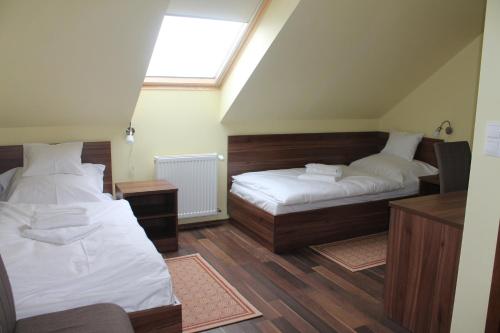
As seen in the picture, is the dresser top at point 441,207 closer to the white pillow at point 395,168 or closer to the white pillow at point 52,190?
the white pillow at point 395,168

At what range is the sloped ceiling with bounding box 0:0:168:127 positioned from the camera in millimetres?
2414

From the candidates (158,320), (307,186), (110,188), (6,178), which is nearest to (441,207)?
(307,186)

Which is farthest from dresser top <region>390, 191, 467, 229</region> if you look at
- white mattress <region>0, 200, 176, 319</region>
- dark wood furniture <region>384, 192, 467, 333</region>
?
white mattress <region>0, 200, 176, 319</region>

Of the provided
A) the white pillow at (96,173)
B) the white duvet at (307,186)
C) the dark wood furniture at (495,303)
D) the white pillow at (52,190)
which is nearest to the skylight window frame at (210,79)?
the white pillow at (96,173)

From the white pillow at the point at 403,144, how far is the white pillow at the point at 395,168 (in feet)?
0.22

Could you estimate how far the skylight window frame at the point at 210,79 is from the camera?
3412mm

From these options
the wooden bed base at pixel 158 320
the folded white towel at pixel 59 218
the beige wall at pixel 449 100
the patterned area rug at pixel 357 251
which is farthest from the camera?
the beige wall at pixel 449 100

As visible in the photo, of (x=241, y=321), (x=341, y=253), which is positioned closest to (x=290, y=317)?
(x=241, y=321)

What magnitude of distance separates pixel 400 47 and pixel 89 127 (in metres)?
2.85

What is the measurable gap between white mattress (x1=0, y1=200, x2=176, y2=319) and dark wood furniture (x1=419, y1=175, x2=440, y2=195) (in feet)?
8.83

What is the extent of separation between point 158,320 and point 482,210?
1.51 m

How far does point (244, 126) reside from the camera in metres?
4.20

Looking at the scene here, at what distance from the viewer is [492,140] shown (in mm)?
1635

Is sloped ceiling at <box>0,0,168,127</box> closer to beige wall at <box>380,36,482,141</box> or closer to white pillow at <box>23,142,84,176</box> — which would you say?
white pillow at <box>23,142,84,176</box>
